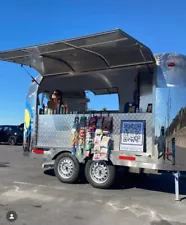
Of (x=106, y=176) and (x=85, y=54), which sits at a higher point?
(x=85, y=54)

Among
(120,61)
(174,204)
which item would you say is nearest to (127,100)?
(120,61)

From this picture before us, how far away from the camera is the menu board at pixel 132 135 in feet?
25.3

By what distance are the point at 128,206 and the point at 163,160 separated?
147cm

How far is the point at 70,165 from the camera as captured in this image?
28.2 ft

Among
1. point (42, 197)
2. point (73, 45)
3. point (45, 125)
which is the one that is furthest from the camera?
point (45, 125)

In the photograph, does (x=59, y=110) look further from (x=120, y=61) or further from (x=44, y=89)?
(x=120, y=61)

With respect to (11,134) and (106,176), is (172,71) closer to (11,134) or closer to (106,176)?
(106,176)

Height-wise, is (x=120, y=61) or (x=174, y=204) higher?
(x=120, y=61)

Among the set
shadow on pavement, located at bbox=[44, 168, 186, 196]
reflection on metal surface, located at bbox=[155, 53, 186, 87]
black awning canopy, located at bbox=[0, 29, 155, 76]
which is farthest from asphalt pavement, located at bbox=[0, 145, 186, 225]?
black awning canopy, located at bbox=[0, 29, 155, 76]

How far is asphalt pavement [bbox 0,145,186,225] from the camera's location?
18.1ft

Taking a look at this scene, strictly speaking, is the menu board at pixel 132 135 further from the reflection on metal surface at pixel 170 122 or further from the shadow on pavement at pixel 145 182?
the shadow on pavement at pixel 145 182

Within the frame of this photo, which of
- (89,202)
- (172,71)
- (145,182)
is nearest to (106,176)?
(89,202)

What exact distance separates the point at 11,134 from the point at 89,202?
18.2 metres

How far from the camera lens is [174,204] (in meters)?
6.73
